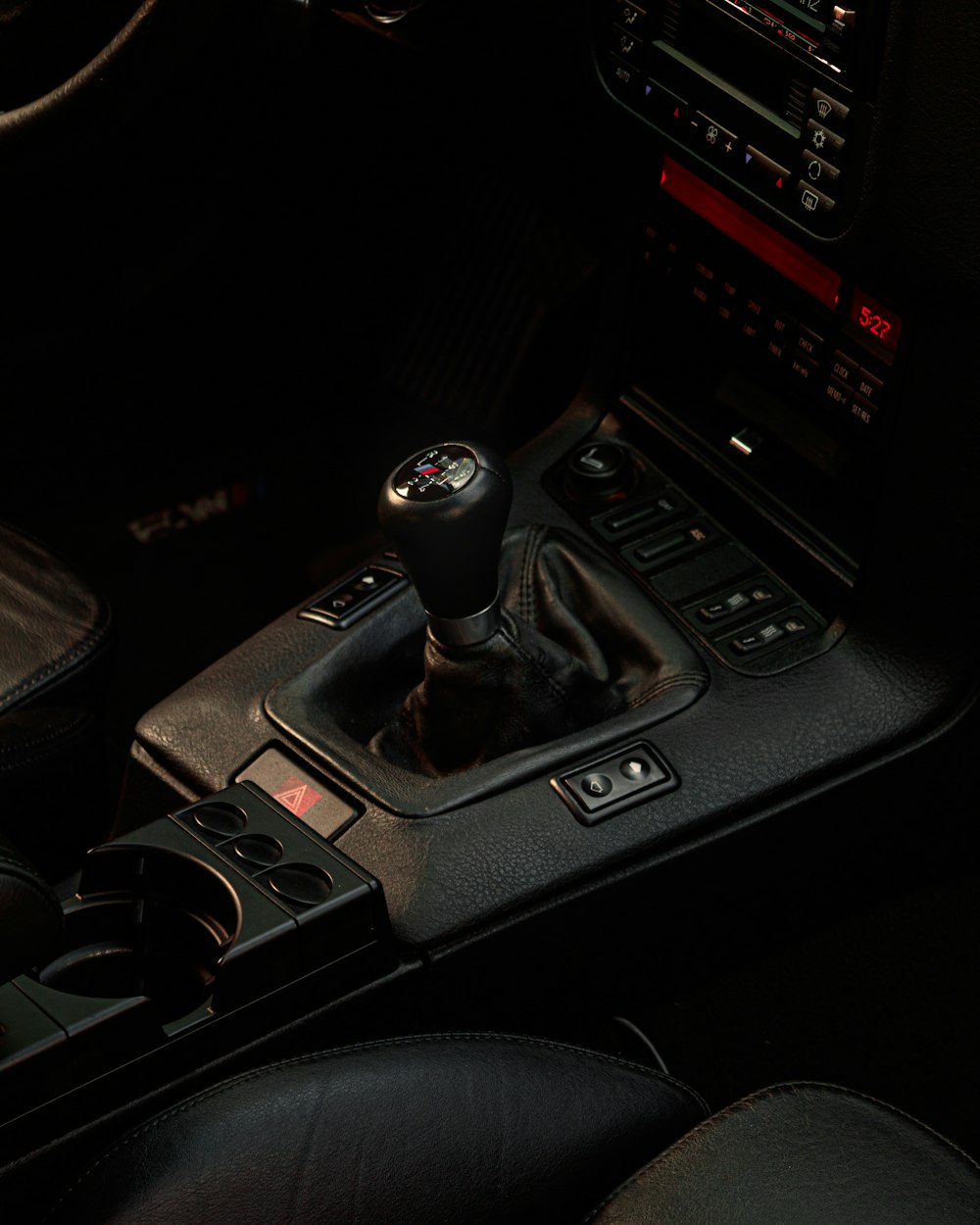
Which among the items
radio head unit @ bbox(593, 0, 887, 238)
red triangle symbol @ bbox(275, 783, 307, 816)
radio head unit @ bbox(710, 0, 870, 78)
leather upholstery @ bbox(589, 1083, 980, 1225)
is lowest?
red triangle symbol @ bbox(275, 783, 307, 816)

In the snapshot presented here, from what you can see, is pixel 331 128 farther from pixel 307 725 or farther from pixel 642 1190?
pixel 642 1190

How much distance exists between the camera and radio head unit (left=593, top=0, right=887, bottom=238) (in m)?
0.94

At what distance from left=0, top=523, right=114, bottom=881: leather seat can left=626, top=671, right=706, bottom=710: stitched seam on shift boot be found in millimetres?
493

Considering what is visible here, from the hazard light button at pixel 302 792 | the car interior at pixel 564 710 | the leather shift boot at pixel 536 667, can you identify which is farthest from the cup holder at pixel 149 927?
the leather shift boot at pixel 536 667

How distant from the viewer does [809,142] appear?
0.99 metres

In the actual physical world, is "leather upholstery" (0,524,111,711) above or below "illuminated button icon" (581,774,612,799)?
below

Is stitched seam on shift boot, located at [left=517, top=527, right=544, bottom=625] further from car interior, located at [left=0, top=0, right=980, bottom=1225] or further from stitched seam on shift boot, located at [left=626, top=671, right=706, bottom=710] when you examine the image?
stitched seam on shift boot, located at [left=626, top=671, right=706, bottom=710]

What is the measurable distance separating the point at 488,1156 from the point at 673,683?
0.47m

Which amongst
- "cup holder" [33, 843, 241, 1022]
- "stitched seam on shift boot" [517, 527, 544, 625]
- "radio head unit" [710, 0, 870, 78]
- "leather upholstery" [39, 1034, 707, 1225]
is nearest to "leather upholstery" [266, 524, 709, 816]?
"stitched seam on shift boot" [517, 527, 544, 625]

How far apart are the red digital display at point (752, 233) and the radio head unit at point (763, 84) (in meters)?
0.06

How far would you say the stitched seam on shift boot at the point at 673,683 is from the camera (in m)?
1.16

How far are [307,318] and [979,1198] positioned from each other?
1475mm

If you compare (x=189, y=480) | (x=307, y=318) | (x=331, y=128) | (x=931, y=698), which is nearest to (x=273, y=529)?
(x=189, y=480)

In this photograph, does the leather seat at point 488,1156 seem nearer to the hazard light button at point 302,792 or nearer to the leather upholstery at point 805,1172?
the leather upholstery at point 805,1172
